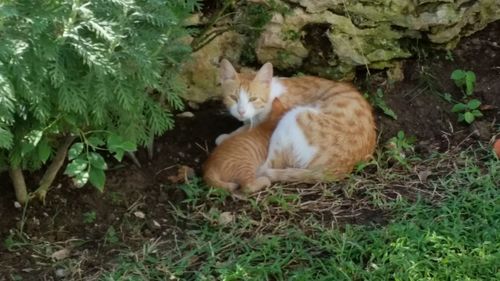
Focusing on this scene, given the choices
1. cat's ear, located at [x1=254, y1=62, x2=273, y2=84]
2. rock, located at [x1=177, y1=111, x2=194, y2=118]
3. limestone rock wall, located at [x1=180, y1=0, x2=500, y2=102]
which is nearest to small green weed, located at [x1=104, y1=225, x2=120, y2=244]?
rock, located at [x1=177, y1=111, x2=194, y2=118]

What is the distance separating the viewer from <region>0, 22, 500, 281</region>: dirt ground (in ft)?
12.7

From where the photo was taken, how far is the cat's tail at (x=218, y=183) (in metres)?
4.14

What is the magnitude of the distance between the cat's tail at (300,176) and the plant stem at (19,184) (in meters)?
1.19

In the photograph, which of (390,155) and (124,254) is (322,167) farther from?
(124,254)

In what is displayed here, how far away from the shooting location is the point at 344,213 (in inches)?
158

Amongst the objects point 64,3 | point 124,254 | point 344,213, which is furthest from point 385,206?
point 64,3

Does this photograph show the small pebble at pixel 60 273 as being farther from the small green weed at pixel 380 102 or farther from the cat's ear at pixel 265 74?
the small green weed at pixel 380 102

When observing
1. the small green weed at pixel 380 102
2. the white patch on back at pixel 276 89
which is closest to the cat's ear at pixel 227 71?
the white patch on back at pixel 276 89

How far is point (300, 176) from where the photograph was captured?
423 centimetres

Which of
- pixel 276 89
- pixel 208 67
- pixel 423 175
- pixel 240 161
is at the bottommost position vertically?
pixel 423 175

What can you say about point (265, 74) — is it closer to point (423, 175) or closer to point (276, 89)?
point (276, 89)

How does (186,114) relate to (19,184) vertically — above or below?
below

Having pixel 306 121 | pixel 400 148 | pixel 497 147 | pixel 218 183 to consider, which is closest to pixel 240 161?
pixel 218 183

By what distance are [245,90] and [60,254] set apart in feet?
4.57
